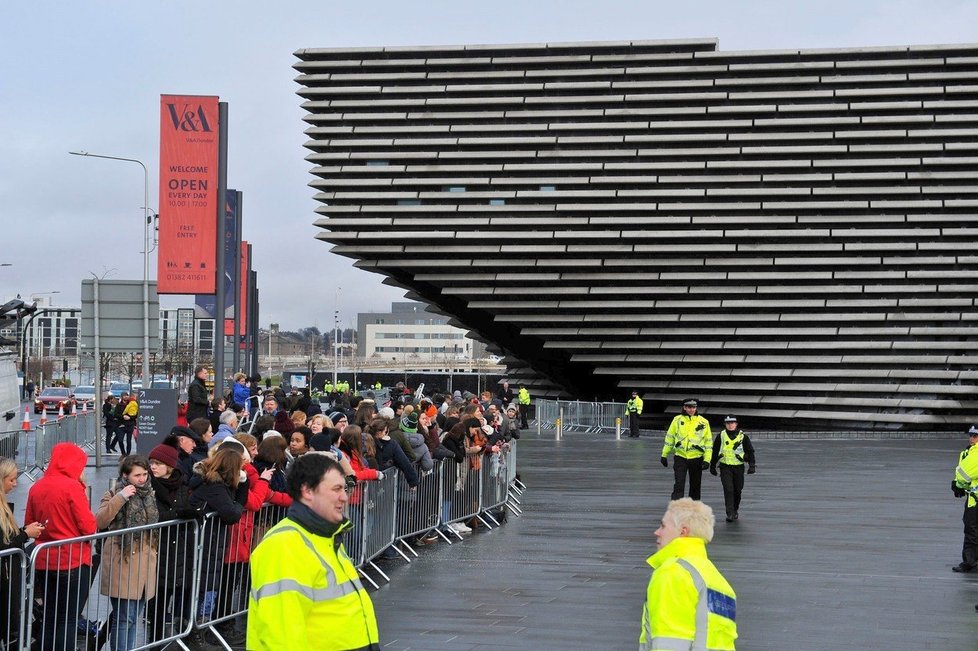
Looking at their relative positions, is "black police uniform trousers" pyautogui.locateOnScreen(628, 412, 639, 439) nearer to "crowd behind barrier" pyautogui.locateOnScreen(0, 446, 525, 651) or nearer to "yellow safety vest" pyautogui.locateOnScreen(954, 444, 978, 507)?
"yellow safety vest" pyautogui.locateOnScreen(954, 444, 978, 507)

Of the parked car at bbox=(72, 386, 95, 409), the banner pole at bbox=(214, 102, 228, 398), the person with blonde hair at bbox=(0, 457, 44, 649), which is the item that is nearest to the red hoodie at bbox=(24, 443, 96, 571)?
the person with blonde hair at bbox=(0, 457, 44, 649)

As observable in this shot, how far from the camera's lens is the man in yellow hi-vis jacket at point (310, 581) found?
4395mm

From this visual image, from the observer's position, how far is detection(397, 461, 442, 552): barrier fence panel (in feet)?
44.3

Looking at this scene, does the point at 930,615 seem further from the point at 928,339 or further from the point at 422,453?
the point at 928,339

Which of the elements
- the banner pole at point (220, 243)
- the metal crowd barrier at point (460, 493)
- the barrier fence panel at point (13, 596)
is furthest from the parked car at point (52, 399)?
the barrier fence panel at point (13, 596)

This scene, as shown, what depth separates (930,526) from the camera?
17.1 metres

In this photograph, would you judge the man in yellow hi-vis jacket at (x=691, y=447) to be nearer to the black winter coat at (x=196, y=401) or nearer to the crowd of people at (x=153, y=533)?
the black winter coat at (x=196, y=401)

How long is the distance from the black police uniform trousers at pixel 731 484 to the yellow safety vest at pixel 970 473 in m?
4.01

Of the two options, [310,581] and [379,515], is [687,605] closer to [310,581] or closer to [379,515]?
[310,581]

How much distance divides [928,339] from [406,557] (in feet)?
106

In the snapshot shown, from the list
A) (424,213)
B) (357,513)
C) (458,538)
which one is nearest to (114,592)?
(357,513)

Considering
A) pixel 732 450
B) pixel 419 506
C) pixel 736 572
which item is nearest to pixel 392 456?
pixel 419 506

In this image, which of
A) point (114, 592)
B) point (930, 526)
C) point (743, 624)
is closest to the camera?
point (114, 592)

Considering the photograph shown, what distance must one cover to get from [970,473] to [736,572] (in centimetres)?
251
